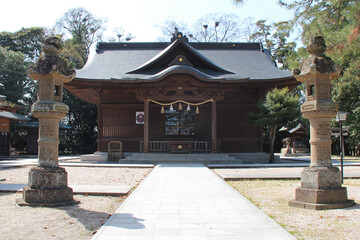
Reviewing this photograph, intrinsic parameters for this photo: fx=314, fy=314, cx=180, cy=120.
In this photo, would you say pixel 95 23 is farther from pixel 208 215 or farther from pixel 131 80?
pixel 208 215

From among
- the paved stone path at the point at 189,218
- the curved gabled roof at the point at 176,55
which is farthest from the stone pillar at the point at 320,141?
the curved gabled roof at the point at 176,55

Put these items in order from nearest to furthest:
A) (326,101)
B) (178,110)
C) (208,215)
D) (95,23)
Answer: (208,215) → (326,101) → (178,110) → (95,23)

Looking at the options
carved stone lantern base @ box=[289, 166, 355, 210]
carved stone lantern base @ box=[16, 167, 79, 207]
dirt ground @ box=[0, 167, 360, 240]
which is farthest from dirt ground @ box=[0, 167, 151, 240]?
carved stone lantern base @ box=[289, 166, 355, 210]

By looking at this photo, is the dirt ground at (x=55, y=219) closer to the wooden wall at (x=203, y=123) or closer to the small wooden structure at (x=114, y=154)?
the small wooden structure at (x=114, y=154)

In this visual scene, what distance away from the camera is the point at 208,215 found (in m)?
5.05

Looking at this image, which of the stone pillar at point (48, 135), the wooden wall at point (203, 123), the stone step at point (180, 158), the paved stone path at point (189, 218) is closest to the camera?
the paved stone path at point (189, 218)

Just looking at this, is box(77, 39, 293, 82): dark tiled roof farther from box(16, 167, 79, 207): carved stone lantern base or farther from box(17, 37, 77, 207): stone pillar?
box(16, 167, 79, 207): carved stone lantern base

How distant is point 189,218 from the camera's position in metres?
4.86

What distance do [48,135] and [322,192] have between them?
522 centimetres

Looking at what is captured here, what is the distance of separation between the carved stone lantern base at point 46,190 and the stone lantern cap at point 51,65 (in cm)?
180

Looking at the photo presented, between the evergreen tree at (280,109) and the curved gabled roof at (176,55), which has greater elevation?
the curved gabled roof at (176,55)

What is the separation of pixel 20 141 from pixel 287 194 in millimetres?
29928

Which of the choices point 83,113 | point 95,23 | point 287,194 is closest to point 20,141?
point 83,113

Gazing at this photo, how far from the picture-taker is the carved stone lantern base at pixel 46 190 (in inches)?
226
